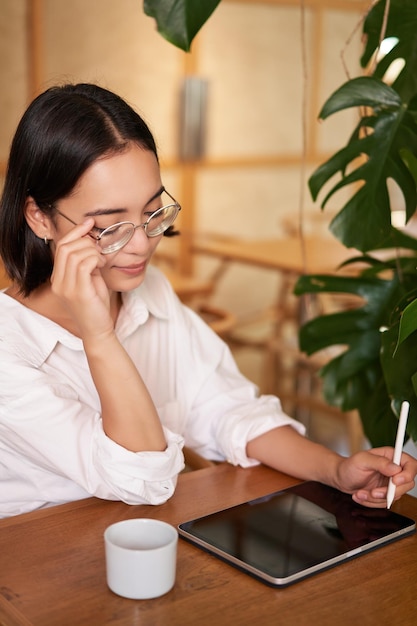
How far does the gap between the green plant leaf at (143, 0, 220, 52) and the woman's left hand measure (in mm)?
748

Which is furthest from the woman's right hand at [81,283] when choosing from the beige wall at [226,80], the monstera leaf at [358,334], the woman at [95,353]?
the beige wall at [226,80]

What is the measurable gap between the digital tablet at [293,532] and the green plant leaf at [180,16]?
0.78 meters

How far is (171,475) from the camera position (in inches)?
55.1

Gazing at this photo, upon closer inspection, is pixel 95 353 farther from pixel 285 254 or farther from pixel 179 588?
pixel 285 254

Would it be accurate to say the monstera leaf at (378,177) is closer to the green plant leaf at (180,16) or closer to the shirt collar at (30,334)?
the green plant leaf at (180,16)

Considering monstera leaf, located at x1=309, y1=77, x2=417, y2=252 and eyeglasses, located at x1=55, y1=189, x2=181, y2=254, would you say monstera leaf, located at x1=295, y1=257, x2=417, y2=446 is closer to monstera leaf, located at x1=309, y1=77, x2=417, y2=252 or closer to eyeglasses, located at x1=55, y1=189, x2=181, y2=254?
monstera leaf, located at x1=309, y1=77, x2=417, y2=252

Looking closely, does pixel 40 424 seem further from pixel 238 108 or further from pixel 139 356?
pixel 238 108

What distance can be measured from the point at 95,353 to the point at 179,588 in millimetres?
413

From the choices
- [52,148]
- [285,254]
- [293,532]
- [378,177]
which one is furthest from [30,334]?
[285,254]

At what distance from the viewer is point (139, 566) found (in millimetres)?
1062

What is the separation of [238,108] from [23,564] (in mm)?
4595

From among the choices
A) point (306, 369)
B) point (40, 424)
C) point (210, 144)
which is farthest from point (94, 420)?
point (210, 144)

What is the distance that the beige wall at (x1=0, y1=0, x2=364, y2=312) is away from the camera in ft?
14.8

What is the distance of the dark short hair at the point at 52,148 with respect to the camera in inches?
58.6
